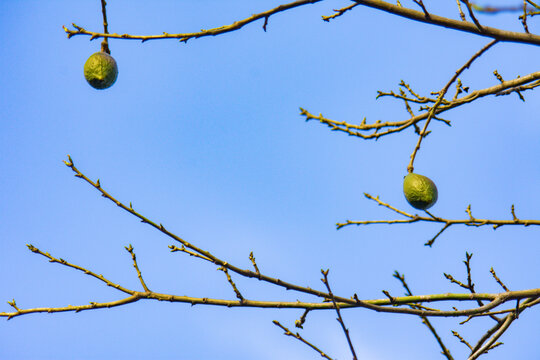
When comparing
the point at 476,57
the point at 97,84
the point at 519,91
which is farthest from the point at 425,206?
the point at 97,84

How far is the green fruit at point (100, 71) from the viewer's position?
4438 millimetres

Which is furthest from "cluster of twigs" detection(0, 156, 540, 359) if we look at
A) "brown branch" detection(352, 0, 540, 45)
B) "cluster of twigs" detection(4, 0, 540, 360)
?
"brown branch" detection(352, 0, 540, 45)

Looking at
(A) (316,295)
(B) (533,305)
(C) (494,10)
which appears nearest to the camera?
(C) (494,10)

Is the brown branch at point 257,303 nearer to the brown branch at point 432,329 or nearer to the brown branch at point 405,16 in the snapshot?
the brown branch at point 432,329

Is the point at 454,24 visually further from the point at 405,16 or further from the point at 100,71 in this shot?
the point at 100,71

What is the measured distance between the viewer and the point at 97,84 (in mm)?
4496

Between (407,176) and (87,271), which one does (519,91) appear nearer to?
(407,176)

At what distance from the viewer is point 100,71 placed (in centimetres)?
443

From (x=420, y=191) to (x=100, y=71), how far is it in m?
2.80

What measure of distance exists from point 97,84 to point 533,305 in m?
3.88

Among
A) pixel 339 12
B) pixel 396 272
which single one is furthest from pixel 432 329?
pixel 339 12

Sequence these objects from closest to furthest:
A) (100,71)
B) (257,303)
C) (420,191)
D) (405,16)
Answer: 1. (257,303)
2. (405,16)
3. (420,191)
4. (100,71)

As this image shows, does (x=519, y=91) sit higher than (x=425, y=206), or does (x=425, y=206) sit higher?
(x=519, y=91)

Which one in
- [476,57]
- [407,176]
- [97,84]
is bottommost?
[407,176]
